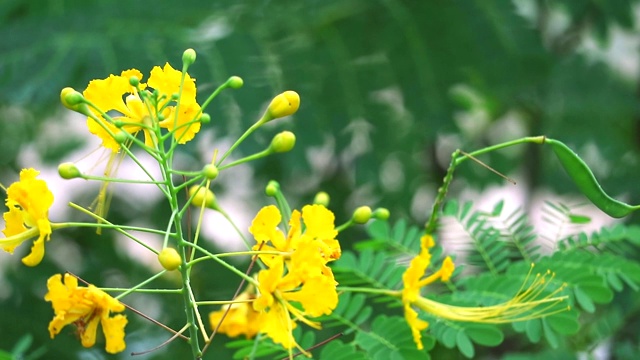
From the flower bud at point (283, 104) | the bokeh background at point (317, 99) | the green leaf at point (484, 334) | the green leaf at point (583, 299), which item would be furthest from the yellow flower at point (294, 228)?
the bokeh background at point (317, 99)

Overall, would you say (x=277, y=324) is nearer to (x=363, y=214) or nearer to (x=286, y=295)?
(x=286, y=295)

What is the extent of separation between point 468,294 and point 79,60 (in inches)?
45.4

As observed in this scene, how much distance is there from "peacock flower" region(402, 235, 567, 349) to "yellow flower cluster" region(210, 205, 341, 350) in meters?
0.19

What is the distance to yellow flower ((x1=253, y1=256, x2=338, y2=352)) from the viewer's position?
0.91 meters

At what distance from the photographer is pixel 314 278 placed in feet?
2.97

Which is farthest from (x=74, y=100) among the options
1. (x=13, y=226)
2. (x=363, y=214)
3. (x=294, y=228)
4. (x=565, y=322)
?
(x=565, y=322)

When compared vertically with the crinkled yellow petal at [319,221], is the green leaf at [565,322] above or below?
below

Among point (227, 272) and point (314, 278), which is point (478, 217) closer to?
point (314, 278)

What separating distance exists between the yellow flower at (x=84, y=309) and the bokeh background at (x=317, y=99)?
2.28 ft

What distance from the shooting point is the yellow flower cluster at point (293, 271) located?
2.98 feet

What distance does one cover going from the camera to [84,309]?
926 millimetres

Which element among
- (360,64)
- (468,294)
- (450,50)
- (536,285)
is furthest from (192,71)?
(536,285)

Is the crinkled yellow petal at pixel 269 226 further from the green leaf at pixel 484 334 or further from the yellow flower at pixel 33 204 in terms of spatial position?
the green leaf at pixel 484 334

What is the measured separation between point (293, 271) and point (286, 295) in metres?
0.04
